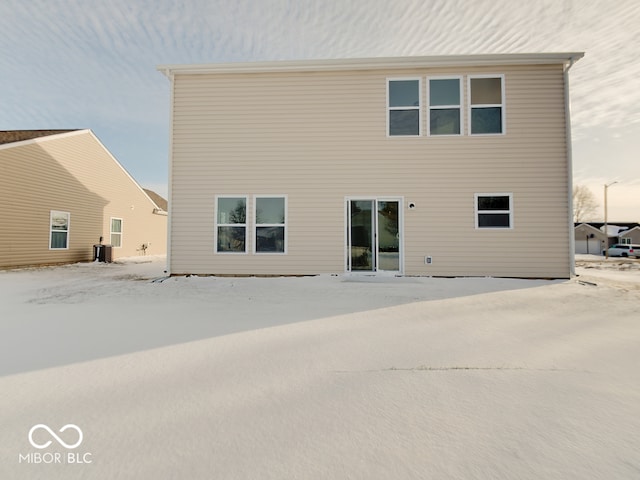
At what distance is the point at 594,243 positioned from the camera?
→ 3559 cm

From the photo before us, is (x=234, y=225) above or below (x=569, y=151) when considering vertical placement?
below

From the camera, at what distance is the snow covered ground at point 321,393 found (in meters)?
1.50

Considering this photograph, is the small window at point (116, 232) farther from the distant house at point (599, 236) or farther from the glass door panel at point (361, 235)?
the distant house at point (599, 236)

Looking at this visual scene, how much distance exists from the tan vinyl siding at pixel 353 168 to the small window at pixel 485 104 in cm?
18

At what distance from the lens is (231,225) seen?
27.2ft

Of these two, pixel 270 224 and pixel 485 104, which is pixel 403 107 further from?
pixel 270 224

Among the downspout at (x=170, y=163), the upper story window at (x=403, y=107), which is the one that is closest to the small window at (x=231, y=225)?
the downspout at (x=170, y=163)

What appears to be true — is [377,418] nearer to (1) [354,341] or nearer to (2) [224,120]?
(1) [354,341]

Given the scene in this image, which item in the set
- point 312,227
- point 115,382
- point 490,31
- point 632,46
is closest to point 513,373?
point 115,382

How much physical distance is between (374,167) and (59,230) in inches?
521

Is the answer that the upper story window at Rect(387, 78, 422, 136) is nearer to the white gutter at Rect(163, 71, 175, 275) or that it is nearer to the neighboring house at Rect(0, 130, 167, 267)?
the white gutter at Rect(163, 71, 175, 275)

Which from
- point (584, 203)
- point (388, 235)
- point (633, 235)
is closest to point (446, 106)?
point (388, 235)

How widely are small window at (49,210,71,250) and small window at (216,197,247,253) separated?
8.79m

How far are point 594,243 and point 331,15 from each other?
143ft
